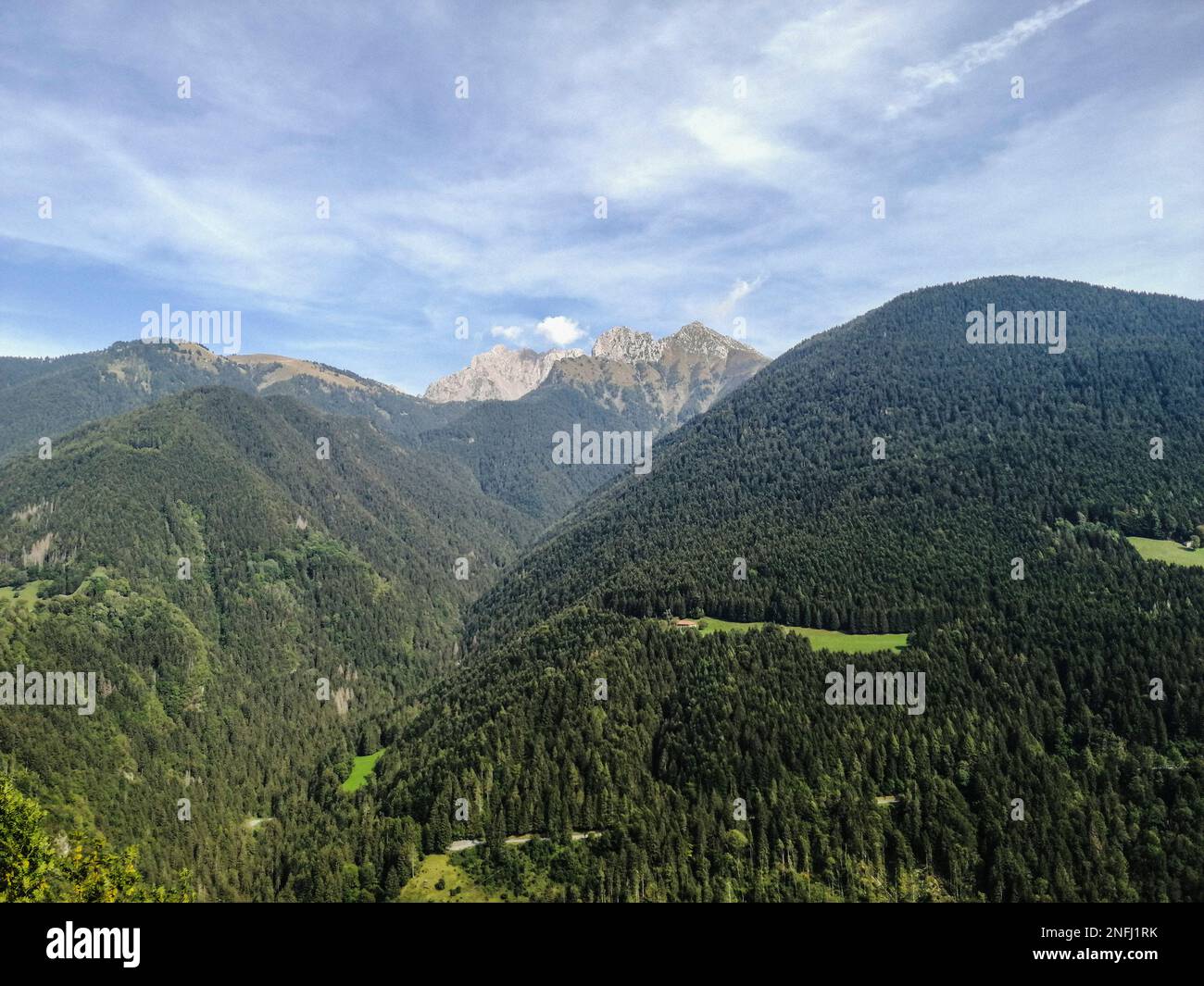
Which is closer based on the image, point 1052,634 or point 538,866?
point 538,866

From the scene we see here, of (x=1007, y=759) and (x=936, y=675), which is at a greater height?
(x=936, y=675)
